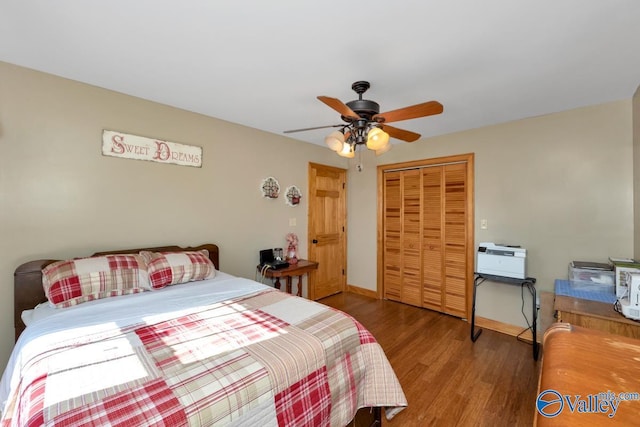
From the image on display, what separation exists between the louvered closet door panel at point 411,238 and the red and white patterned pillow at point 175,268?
2674mm

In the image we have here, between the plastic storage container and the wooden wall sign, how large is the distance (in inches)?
148

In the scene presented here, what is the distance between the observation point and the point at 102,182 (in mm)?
2283

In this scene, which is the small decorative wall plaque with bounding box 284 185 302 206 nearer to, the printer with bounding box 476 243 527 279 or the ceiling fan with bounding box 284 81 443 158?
the ceiling fan with bounding box 284 81 443 158

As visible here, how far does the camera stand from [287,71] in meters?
2.01

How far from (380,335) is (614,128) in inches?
119

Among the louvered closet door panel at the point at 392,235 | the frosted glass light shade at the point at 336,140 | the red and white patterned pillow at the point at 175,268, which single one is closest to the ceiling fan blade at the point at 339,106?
the frosted glass light shade at the point at 336,140

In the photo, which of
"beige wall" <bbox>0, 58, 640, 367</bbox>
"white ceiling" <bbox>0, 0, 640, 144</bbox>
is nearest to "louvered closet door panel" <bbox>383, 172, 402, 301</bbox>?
"beige wall" <bbox>0, 58, 640, 367</bbox>

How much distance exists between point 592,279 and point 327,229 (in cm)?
299

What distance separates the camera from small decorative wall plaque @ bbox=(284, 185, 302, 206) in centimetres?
371

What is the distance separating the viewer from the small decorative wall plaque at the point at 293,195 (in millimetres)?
3713

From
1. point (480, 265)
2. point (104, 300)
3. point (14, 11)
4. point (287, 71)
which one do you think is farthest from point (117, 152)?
point (480, 265)

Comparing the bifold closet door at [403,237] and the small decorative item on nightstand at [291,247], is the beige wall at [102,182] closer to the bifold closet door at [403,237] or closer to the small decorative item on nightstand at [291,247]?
the small decorative item on nightstand at [291,247]

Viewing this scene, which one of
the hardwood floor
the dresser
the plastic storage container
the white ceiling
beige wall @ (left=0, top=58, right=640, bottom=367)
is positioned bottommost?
the hardwood floor

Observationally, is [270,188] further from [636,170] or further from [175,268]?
[636,170]
